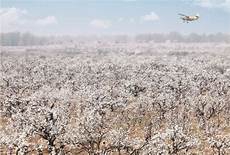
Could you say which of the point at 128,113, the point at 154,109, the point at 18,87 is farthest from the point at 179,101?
the point at 18,87

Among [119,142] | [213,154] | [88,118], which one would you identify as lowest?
[213,154]

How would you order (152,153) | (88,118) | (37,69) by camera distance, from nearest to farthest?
(152,153)
(88,118)
(37,69)

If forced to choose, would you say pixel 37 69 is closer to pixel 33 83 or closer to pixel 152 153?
pixel 33 83

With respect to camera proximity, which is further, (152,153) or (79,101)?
(79,101)

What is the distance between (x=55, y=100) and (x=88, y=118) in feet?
99.7

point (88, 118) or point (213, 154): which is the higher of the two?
point (88, 118)

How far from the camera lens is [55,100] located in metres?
71.1

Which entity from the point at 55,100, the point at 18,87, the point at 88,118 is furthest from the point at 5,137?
the point at 18,87

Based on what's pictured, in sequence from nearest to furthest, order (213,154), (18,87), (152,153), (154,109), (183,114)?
(152,153)
(213,154)
(183,114)
(154,109)
(18,87)

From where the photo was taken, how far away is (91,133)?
137 ft

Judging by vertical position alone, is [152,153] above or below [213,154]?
above

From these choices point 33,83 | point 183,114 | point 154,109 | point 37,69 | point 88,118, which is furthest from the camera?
point 37,69

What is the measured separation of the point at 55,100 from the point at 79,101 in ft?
20.1

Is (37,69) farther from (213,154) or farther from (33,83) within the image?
(213,154)
